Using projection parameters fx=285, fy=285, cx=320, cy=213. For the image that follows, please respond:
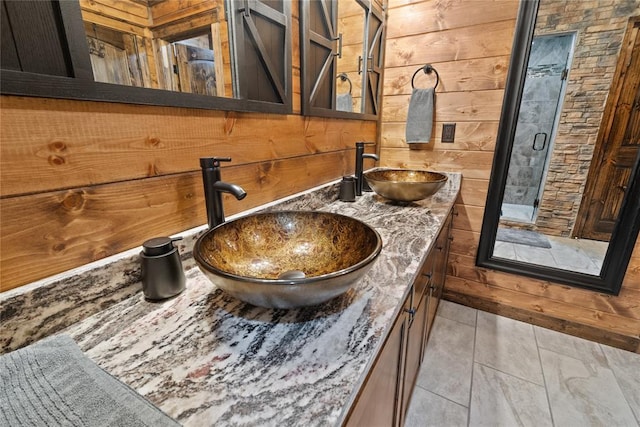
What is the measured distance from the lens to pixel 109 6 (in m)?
0.60

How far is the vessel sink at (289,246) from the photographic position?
0.66m

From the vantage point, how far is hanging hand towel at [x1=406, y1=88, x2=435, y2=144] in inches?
68.7

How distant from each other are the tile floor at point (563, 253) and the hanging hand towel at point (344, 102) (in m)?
1.78

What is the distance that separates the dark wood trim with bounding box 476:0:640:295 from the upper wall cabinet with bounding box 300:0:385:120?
74 cm

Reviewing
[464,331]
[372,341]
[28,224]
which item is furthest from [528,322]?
[28,224]

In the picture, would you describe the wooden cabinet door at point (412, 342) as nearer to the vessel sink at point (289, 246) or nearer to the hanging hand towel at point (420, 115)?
the vessel sink at point (289, 246)

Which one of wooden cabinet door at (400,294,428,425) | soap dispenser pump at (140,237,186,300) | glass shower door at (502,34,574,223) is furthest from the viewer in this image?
glass shower door at (502,34,574,223)

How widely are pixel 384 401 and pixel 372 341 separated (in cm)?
29

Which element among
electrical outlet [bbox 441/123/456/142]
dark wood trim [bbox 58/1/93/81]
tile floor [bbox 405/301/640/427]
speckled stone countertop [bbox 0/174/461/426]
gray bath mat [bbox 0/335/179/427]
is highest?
dark wood trim [bbox 58/1/93/81]

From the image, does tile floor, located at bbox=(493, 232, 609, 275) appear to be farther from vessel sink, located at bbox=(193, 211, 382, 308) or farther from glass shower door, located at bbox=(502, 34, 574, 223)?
vessel sink, located at bbox=(193, 211, 382, 308)

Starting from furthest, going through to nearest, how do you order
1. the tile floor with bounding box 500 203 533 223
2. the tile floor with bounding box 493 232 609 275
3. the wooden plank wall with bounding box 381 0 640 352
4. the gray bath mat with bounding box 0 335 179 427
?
the tile floor with bounding box 500 203 533 223
the tile floor with bounding box 493 232 609 275
the wooden plank wall with bounding box 381 0 640 352
the gray bath mat with bounding box 0 335 179 427

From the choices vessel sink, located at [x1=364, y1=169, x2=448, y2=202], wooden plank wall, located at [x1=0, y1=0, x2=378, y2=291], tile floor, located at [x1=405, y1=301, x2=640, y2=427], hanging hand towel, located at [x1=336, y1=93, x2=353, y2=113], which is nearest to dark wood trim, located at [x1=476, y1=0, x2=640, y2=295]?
tile floor, located at [x1=405, y1=301, x2=640, y2=427]

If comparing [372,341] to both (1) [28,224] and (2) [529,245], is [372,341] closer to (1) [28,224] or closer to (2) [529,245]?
(1) [28,224]

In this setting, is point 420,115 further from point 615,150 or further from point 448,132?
point 615,150
